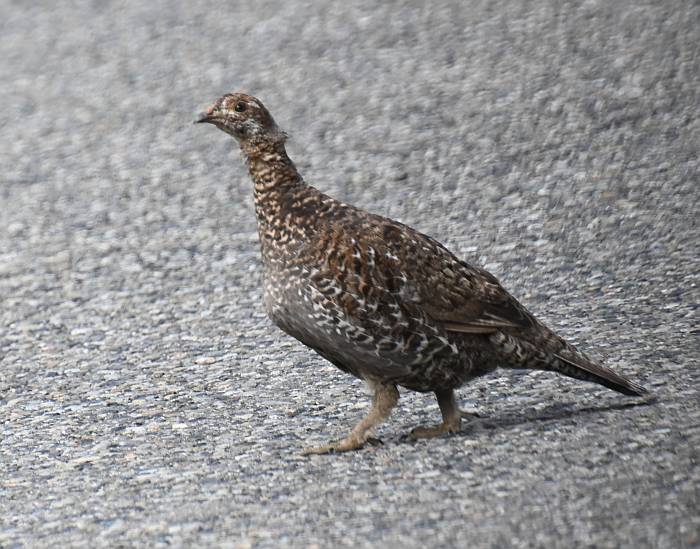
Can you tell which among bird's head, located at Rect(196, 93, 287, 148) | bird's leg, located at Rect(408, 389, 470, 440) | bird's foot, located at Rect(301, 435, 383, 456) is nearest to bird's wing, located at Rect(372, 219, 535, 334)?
bird's leg, located at Rect(408, 389, 470, 440)

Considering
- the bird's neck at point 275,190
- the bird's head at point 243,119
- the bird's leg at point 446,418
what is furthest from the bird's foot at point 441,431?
the bird's head at point 243,119

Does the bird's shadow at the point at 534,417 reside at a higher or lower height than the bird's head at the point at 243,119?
lower

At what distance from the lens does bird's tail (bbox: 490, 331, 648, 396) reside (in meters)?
5.82

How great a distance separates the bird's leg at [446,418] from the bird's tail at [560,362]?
303mm

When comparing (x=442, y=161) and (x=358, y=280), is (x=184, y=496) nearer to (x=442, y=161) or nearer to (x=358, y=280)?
(x=358, y=280)

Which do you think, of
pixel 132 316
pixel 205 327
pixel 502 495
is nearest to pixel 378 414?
pixel 502 495

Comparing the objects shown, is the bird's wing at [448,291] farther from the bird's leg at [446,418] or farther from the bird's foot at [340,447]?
the bird's foot at [340,447]

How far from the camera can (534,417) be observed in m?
5.99

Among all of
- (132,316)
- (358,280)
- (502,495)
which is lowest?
(132,316)

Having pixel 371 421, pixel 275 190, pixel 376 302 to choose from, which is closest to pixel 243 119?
pixel 275 190

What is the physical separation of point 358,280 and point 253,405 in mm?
1528

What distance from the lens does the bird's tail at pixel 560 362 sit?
229 inches

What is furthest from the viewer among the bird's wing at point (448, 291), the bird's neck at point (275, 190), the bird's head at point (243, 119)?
the bird's head at point (243, 119)

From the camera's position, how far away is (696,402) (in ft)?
19.1
